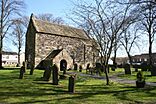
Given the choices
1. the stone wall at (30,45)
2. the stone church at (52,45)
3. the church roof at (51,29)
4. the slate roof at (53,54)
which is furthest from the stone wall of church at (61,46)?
the stone wall at (30,45)

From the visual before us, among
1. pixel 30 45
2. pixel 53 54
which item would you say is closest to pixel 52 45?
pixel 53 54

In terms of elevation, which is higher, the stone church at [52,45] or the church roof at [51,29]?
the church roof at [51,29]

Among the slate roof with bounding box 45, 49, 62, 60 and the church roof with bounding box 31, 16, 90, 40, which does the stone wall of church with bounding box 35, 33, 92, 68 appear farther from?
the church roof with bounding box 31, 16, 90, 40

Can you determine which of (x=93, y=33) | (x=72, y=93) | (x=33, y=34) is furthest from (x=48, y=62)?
(x=72, y=93)

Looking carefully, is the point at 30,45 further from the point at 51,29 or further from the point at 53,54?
the point at 51,29

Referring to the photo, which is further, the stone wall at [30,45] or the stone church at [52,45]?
the stone wall at [30,45]

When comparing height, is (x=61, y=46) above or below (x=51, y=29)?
below

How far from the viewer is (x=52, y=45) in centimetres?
5016

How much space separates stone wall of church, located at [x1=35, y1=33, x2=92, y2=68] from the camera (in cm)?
4770

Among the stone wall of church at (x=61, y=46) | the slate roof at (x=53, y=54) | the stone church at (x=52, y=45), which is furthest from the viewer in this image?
the stone wall of church at (x=61, y=46)

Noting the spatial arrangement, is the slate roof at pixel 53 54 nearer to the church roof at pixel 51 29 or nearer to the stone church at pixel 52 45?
the stone church at pixel 52 45

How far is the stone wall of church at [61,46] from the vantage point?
47.7 m

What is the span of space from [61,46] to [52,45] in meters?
2.42

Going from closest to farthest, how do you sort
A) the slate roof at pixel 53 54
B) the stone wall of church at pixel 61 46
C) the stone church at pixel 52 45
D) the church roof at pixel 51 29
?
the slate roof at pixel 53 54 → the stone church at pixel 52 45 → the stone wall of church at pixel 61 46 → the church roof at pixel 51 29
